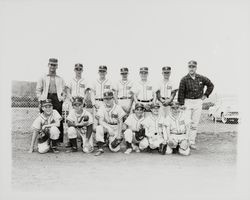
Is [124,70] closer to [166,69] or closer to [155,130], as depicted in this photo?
[166,69]

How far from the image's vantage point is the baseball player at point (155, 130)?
442 centimetres

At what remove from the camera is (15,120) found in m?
4.38

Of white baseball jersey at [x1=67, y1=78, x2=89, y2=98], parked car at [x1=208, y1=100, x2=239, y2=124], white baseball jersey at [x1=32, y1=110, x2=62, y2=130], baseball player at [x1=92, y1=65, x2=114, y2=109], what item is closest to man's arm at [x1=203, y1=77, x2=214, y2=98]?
parked car at [x1=208, y1=100, x2=239, y2=124]

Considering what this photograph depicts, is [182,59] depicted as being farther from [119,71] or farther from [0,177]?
[0,177]

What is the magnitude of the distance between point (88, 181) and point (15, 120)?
3.56 feet

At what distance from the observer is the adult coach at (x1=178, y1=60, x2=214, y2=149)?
4.42 meters

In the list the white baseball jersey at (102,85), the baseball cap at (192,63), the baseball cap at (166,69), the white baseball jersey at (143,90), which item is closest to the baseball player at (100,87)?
the white baseball jersey at (102,85)

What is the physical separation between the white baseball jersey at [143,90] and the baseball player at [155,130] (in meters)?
0.14

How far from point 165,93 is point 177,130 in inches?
17.9

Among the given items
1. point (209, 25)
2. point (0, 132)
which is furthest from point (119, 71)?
point (0, 132)

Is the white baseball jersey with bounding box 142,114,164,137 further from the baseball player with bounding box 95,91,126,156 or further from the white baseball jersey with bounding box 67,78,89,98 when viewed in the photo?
the white baseball jersey with bounding box 67,78,89,98

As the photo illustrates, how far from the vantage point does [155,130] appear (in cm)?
445

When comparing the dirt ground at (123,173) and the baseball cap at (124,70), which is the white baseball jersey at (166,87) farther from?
the dirt ground at (123,173)

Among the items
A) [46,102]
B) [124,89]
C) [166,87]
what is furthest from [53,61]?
[166,87]
